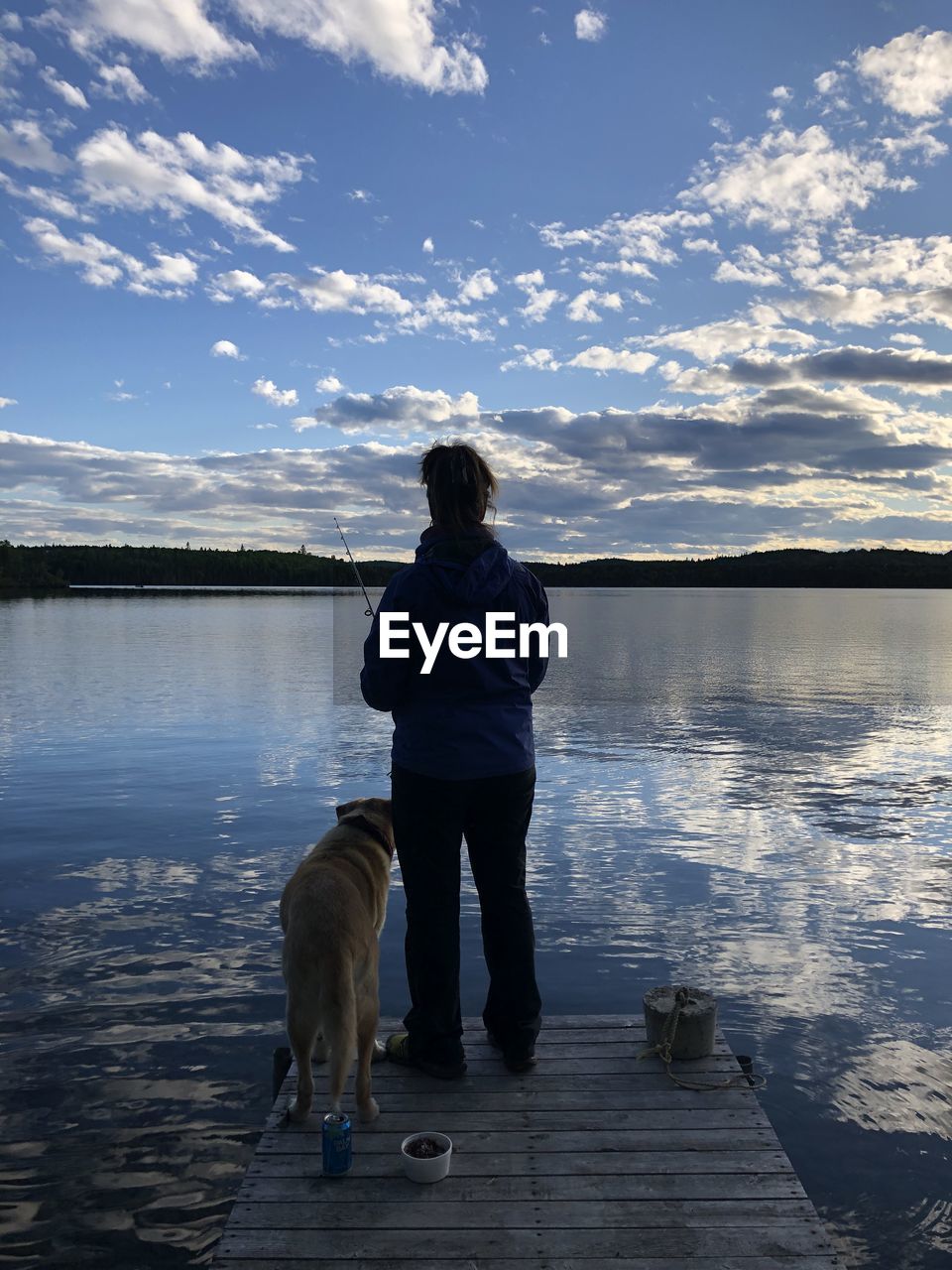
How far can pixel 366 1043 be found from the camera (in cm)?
441

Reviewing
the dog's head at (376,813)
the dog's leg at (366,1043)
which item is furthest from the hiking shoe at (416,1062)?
the dog's head at (376,813)

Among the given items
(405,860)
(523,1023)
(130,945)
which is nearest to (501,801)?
(405,860)

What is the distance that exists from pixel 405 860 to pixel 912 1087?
154 inches

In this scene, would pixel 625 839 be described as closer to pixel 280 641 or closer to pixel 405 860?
pixel 405 860

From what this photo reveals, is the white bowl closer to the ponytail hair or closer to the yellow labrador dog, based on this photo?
the yellow labrador dog

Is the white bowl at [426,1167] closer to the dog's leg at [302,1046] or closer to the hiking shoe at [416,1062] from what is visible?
the dog's leg at [302,1046]

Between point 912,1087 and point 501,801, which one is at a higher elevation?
point 501,801

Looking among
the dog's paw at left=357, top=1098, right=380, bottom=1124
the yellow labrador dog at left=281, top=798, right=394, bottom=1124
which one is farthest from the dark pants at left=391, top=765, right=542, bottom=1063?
the dog's paw at left=357, top=1098, right=380, bottom=1124

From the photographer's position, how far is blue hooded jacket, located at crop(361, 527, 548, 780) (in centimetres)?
440

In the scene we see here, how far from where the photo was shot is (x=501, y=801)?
4.47 meters

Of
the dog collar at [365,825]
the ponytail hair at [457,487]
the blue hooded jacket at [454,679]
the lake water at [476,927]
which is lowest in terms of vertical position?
the lake water at [476,927]

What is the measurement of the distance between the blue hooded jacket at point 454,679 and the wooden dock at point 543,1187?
1623 mm

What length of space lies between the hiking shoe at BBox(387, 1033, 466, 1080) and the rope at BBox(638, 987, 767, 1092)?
1.02 metres

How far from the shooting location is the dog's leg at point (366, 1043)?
434 centimetres
